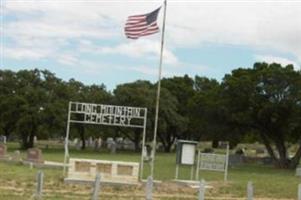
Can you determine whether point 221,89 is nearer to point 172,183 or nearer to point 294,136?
point 294,136

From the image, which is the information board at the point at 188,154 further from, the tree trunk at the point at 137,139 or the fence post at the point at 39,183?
the tree trunk at the point at 137,139

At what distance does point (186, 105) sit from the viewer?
247 ft

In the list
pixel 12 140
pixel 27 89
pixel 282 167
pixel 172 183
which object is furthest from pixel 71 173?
pixel 12 140

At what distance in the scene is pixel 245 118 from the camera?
48.6 meters

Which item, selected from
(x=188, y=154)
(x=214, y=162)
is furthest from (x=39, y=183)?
(x=214, y=162)

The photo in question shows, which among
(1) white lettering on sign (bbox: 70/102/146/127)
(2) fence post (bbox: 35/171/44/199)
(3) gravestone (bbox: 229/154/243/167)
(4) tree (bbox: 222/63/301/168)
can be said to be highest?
(4) tree (bbox: 222/63/301/168)

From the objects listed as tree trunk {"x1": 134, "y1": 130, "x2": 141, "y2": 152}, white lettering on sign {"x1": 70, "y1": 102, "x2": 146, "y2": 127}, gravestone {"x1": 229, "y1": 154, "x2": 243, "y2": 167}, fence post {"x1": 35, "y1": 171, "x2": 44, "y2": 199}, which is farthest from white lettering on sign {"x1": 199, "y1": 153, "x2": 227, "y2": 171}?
tree trunk {"x1": 134, "y1": 130, "x2": 141, "y2": 152}

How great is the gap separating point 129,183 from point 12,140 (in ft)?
263

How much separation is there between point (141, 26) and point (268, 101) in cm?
2127

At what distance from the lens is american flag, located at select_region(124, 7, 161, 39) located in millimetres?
28828

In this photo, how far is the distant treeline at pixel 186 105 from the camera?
48.4 metres

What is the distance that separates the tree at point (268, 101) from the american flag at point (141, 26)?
2029 cm

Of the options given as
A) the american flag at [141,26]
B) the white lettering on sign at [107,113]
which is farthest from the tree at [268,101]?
the american flag at [141,26]

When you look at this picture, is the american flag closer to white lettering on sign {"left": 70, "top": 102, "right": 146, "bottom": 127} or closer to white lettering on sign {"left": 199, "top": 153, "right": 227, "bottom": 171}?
white lettering on sign {"left": 70, "top": 102, "right": 146, "bottom": 127}
